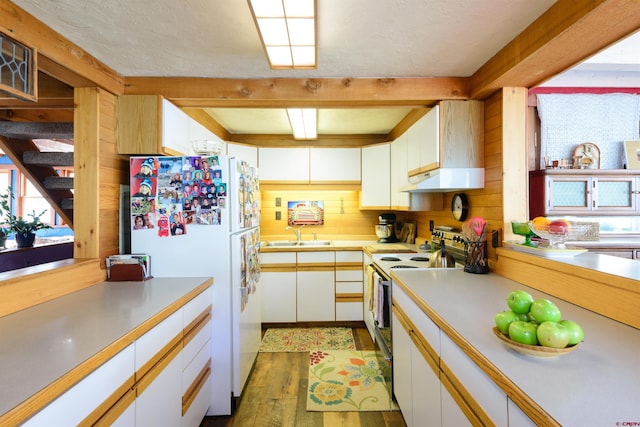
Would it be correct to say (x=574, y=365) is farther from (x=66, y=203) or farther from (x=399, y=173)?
(x=66, y=203)

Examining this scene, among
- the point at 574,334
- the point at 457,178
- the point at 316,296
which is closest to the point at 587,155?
the point at 457,178

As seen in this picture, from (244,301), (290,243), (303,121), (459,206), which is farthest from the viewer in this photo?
(290,243)

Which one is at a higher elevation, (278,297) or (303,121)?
(303,121)

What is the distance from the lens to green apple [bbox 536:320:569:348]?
0.86 m

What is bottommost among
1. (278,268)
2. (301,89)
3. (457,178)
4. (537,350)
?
(278,268)

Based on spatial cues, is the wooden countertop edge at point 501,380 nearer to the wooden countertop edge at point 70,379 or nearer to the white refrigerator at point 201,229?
the wooden countertop edge at point 70,379

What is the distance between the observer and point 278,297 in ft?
11.3

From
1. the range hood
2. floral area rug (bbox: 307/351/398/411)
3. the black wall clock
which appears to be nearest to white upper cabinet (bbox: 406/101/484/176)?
the range hood

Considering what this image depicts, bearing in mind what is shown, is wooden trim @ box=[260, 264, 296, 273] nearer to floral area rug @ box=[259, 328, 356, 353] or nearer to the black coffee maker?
floral area rug @ box=[259, 328, 356, 353]

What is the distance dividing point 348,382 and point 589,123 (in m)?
3.92

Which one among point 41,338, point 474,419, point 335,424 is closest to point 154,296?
point 41,338

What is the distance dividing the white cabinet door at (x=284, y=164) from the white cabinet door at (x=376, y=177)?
731 mm

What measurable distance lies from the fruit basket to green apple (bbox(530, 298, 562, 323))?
3.00 feet

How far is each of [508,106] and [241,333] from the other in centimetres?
239
